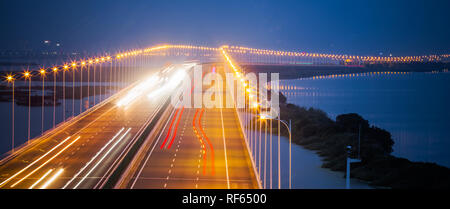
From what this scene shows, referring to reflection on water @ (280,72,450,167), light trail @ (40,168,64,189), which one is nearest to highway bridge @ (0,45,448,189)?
light trail @ (40,168,64,189)

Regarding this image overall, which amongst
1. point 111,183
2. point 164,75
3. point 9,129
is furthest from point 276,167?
point 164,75

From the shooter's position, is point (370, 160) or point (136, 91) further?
point (136, 91)

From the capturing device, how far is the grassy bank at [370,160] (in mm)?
21906

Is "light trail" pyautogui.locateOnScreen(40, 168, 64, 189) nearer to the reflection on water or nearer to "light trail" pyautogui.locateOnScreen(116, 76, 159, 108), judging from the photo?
"light trail" pyautogui.locateOnScreen(116, 76, 159, 108)

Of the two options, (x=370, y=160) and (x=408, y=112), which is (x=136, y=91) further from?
(x=408, y=112)

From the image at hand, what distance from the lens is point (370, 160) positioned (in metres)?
25.9

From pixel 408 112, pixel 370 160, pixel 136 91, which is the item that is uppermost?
pixel 136 91

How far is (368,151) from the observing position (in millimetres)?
28734

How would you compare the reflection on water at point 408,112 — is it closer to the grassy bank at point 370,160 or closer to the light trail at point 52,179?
the grassy bank at point 370,160

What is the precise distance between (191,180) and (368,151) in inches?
558

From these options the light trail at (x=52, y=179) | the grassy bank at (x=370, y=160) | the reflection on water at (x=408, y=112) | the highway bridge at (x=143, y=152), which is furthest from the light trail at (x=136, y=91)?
the light trail at (x=52, y=179)

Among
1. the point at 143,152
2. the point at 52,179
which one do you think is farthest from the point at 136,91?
the point at 52,179

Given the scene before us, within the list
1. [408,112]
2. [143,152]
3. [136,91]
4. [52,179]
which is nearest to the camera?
[52,179]
